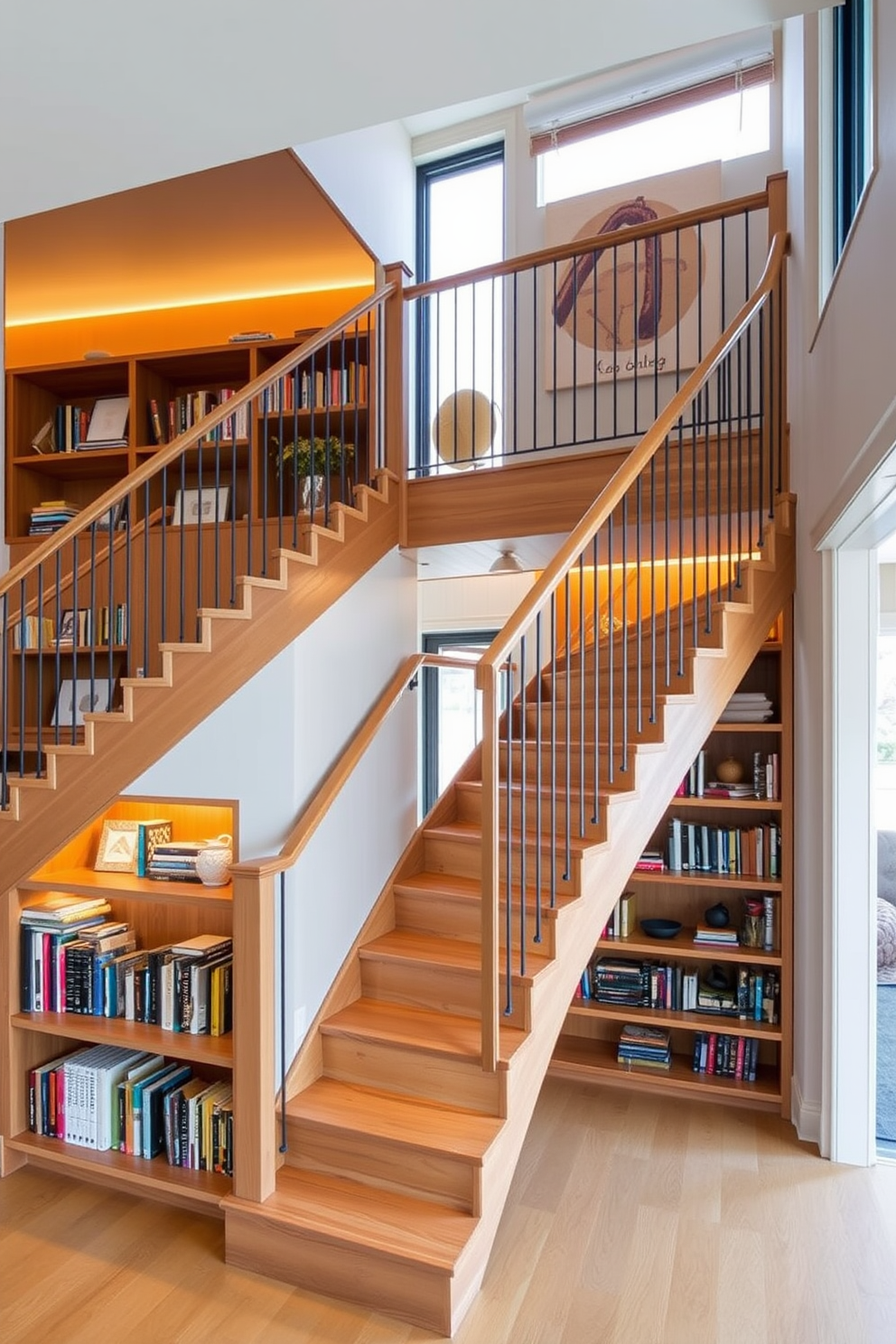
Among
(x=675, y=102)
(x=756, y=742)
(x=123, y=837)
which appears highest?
(x=675, y=102)

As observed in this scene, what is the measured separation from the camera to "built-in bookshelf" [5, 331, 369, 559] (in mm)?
4496

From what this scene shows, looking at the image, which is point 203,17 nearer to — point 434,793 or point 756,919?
point 756,919

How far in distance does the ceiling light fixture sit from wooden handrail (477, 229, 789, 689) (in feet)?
3.97

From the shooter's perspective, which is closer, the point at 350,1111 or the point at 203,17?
the point at 203,17

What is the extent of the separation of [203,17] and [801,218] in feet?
8.86

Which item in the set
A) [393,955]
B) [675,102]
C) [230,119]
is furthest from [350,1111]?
[675,102]

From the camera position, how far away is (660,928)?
391cm

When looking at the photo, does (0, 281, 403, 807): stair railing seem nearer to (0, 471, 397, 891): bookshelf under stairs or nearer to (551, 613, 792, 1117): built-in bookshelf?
(0, 471, 397, 891): bookshelf under stairs

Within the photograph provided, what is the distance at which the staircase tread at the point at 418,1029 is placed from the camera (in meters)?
2.72

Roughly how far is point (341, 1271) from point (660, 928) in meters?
2.00

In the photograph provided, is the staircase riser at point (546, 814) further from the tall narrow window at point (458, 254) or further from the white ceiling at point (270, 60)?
the tall narrow window at point (458, 254)

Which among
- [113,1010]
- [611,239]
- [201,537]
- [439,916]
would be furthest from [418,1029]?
[611,239]

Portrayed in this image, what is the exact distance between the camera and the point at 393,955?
10.6ft

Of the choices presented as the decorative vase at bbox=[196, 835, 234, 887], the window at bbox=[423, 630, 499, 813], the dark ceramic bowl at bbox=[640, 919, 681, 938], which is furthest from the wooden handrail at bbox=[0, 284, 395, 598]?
the window at bbox=[423, 630, 499, 813]
